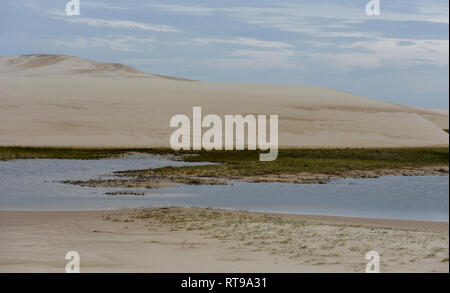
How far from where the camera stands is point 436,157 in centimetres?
4612

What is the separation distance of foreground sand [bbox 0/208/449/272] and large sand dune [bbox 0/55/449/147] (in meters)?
40.4

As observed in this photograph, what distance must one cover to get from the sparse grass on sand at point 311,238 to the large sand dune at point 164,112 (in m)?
40.2

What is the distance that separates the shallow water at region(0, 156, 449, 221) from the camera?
23891 millimetres

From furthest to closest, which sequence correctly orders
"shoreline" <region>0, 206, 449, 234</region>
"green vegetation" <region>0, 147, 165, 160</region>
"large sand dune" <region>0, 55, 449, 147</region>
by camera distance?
"large sand dune" <region>0, 55, 449, 147</region>
"green vegetation" <region>0, 147, 165, 160</region>
"shoreline" <region>0, 206, 449, 234</region>

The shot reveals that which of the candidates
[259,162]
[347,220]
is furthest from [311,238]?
[259,162]

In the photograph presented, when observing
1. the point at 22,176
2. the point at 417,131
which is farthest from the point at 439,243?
the point at 417,131

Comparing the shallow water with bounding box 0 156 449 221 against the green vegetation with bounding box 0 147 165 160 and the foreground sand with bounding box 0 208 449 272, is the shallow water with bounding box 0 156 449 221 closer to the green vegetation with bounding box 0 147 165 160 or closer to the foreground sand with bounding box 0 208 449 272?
the foreground sand with bounding box 0 208 449 272

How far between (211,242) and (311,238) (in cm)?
260

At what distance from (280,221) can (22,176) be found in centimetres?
1760

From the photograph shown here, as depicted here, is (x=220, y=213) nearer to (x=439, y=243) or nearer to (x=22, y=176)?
(x=439, y=243)

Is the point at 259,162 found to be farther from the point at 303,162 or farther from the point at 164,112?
the point at 164,112

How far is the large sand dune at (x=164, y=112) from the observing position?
220 ft

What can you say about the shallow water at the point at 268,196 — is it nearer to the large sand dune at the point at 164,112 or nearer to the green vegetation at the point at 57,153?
A: the green vegetation at the point at 57,153

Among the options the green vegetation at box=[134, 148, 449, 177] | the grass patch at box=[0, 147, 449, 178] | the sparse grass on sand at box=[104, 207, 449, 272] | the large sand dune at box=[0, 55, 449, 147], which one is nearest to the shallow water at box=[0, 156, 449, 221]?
the sparse grass on sand at box=[104, 207, 449, 272]
